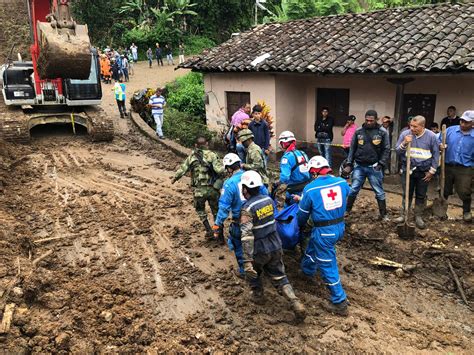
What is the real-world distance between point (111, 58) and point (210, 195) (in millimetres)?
21845

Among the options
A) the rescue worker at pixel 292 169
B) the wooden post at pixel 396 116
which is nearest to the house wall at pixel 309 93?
the wooden post at pixel 396 116

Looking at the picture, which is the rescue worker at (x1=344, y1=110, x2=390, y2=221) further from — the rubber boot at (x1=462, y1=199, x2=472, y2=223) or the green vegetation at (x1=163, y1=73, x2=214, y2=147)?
the green vegetation at (x1=163, y1=73, x2=214, y2=147)

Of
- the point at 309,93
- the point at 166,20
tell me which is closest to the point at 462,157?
the point at 309,93

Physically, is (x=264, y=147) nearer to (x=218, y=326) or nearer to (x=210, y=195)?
(x=210, y=195)

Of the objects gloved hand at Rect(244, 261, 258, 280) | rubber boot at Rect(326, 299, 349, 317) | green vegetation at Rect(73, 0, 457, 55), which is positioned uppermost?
green vegetation at Rect(73, 0, 457, 55)

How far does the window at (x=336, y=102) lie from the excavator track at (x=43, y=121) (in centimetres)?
700

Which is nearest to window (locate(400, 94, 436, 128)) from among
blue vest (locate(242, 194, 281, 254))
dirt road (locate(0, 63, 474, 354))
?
dirt road (locate(0, 63, 474, 354))

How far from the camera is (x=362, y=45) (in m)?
12.0

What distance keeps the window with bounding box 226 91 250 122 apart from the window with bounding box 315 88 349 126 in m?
2.45

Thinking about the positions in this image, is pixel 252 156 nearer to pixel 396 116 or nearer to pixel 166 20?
pixel 396 116

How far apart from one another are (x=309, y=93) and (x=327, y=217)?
31.8 ft

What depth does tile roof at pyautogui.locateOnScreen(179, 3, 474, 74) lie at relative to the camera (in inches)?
400

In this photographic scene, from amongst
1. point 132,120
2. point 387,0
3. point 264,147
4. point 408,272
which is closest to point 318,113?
point 264,147

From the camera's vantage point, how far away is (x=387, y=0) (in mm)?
24906
